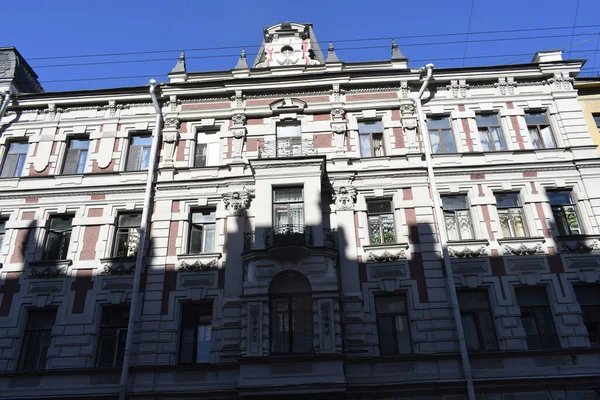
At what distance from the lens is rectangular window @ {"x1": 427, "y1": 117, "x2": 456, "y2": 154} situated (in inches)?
744

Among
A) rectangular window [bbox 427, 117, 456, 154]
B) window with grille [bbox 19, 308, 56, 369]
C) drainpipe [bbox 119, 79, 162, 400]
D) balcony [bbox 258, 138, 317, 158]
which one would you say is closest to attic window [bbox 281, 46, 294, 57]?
balcony [bbox 258, 138, 317, 158]

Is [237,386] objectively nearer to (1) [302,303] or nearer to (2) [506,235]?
(1) [302,303]

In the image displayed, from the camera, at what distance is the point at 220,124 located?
19750 mm

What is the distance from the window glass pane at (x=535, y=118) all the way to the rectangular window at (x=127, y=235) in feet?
53.9

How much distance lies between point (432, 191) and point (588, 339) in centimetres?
691

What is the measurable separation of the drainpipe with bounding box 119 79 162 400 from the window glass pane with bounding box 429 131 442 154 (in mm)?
11302

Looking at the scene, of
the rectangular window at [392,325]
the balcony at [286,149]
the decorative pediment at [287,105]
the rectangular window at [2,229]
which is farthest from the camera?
the decorative pediment at [287,105]

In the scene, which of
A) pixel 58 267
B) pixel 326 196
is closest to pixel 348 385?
pixel 326 196

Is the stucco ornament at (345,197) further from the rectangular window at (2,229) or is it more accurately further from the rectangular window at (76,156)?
the rectangular window at (2,229)

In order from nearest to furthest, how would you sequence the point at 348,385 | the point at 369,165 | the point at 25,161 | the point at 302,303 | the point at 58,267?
the point at 348,385, the point at 302,303, the point at 58,267, the point at 369,165, the point at 25,161

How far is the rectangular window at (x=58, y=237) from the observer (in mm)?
17609

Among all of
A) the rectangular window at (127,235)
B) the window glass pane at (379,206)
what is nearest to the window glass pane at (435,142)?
the window glass pane at (379,206)

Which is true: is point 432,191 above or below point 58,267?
above

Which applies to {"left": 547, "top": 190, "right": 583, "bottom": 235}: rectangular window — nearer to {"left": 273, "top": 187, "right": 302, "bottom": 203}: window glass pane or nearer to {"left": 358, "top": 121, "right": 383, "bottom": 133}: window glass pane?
{"left": 358, "top": 121, "right": 383, "bottom": 133}: window glass pane
